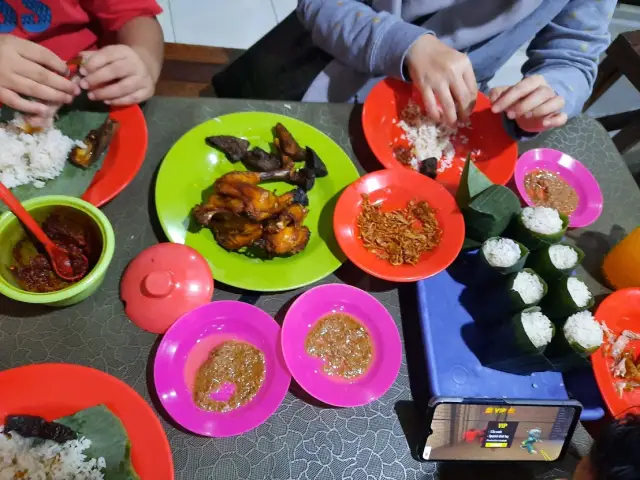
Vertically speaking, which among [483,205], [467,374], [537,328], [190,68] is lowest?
[190,68]

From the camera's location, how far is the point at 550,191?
1.25 m

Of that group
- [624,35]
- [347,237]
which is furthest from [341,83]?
[624,35]

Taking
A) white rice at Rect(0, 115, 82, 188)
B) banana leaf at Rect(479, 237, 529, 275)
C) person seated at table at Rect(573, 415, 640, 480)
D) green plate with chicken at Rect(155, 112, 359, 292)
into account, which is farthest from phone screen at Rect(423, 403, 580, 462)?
white rice at Rect(0, 115, 82, 188)

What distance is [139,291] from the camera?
3.05 ft

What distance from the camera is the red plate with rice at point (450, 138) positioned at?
124 centimetres

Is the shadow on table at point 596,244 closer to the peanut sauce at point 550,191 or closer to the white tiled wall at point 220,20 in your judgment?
the peanut sauce at point 550,191

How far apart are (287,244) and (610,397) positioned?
0.72 m

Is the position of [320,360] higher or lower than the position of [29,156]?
lower

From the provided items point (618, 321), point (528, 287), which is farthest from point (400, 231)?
point (618, 321)

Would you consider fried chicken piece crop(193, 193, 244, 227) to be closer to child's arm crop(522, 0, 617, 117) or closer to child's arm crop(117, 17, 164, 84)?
child's arm crop(117, 17, 164, 84)

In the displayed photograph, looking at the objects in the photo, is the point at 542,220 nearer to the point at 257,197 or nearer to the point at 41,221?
the point at 257,197

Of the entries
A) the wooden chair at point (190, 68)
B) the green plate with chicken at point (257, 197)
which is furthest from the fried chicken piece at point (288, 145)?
the wooden chair at point (190, 68)

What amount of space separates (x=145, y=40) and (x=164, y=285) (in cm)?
71

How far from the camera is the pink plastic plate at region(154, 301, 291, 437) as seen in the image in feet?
2.79
